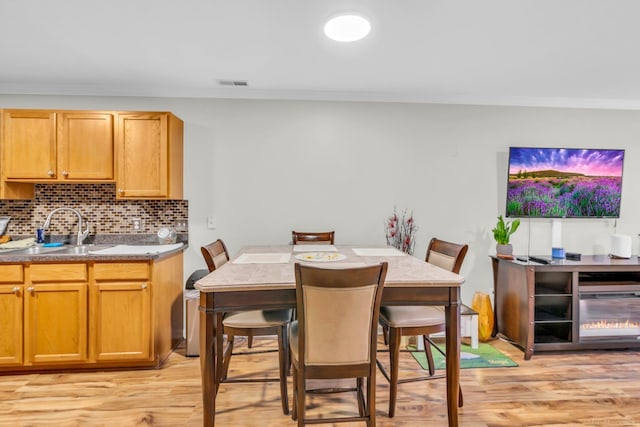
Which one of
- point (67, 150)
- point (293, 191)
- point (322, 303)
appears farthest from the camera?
point (293, 191)

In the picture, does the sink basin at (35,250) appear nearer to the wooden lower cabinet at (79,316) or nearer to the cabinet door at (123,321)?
the wooden lower cabinet at (79,316)

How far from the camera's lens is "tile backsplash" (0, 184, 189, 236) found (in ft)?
10.2

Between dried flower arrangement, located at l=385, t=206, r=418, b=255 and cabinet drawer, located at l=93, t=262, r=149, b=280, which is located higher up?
dried flower arrangement, located at l=385, t=206, r=418, b=255

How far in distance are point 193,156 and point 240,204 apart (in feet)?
2.07

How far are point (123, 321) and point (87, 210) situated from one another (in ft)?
3.98

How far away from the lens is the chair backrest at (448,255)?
7.08 ft

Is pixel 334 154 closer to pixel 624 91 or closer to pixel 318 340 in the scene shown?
pixel 318 340

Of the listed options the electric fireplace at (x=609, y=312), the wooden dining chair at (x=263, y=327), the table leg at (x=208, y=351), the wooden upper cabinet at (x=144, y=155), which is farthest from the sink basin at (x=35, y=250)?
the electric fireplace at (x=609, y=312)

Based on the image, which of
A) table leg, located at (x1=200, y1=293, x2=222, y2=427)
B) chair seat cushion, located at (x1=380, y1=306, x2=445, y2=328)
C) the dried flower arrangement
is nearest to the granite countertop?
table leg, located at (x1=200, y1=293, x2=222, y2=427)

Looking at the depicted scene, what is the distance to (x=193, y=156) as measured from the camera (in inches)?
129

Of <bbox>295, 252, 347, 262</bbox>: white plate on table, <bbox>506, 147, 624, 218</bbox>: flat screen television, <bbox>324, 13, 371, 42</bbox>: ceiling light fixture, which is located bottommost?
<bbox>295, 252, 347, 262</bbox>: white plate on table

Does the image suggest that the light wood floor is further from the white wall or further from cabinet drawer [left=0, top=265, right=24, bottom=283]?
the white wall

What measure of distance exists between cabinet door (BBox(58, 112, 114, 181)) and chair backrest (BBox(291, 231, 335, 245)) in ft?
5.54

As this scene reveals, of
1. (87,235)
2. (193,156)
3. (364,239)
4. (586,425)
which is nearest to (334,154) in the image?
(364,239)
